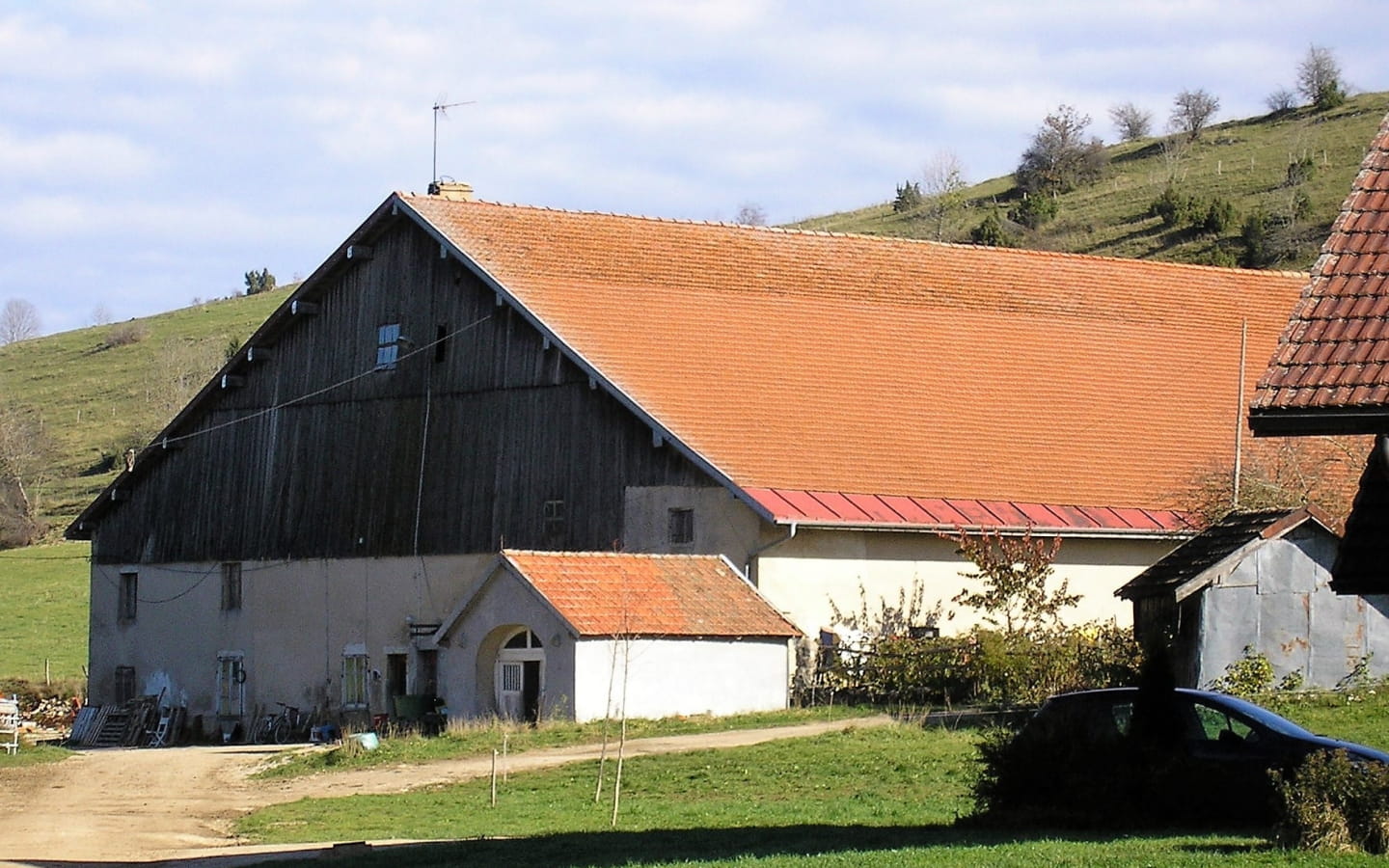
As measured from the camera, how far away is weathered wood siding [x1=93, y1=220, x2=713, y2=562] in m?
37.4

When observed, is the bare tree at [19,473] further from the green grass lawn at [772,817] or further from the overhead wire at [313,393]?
the green grass lawn at [772,817]

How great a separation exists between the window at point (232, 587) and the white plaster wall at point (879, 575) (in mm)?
13758

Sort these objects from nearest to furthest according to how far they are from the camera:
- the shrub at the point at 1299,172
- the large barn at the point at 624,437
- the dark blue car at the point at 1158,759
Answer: the dark blue car at the point at 1158,759 < the large barn at the point at 624,437 < the shrub at the point at 1299,172

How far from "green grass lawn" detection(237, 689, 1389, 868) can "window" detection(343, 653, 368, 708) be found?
36.2 ft

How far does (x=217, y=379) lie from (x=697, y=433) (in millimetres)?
13279

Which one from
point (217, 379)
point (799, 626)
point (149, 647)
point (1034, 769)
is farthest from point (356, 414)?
point (1034, 769)

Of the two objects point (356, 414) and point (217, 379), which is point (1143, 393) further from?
point (217, 379)

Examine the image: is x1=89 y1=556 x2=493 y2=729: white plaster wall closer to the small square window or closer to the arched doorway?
the small square window

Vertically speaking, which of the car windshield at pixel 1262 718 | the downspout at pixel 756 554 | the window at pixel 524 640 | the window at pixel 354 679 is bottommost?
the window at pixel 354 679

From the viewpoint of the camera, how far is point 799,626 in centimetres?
3475

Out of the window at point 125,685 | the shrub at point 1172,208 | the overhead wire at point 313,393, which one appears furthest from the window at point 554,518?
the shrub at point 1172,208

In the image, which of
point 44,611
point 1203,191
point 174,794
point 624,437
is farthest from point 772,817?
point 1203,191

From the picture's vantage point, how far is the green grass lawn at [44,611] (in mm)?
57219

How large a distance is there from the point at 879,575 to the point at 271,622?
45.3 ft
